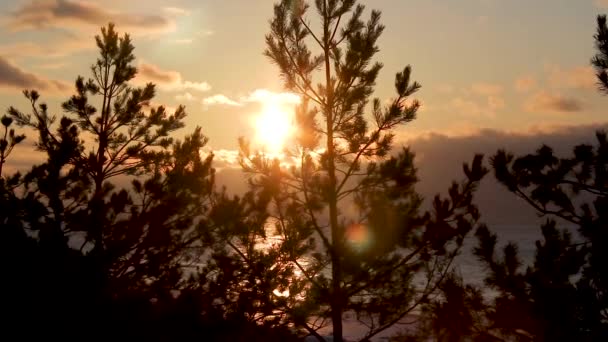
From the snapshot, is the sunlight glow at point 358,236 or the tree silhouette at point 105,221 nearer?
the tree silhouette at point 105,221

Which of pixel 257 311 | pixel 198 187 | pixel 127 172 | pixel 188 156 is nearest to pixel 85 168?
pixel 127 172

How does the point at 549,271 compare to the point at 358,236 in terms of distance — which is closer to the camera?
the point at 549,271

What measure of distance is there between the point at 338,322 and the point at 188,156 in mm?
4640

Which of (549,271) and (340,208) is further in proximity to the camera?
(340,208)

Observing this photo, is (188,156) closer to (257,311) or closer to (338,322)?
(257,311)

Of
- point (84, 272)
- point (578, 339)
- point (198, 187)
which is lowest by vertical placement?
point (578, 339)

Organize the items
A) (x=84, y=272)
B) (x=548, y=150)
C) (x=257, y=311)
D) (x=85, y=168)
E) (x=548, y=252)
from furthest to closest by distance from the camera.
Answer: (x=85, y=168) → (x=257, y=311) → (x=548, y=150) → (x=548, y=252) → (x=84, y=272)

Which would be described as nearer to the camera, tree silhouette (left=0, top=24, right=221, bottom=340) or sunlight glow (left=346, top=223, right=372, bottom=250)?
tree silhouette (left=0, top=24, right=221, bottom=340)

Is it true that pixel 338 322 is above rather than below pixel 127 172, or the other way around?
below

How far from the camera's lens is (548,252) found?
684 cm

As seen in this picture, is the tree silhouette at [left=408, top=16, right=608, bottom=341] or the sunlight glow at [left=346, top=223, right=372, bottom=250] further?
the sunlight glow at [left=346, top=223, right=372, bottom=250]

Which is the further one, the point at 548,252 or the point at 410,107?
the point at 410,107

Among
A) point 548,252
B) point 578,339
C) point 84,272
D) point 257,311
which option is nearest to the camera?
point 578,339

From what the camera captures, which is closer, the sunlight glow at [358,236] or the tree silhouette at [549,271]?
the tree silhouette at [549,271]
